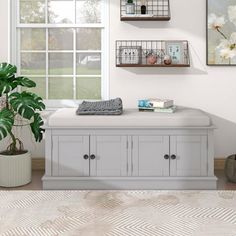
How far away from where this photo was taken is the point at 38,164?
4.32 metres

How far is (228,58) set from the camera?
4.19m

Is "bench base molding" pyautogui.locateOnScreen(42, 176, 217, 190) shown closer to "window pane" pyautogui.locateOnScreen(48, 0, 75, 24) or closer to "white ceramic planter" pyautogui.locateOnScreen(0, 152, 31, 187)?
"white ceramic planter" pyautogui.locateOnScreen(0, 152, 31, 187)

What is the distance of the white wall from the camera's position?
4.19m

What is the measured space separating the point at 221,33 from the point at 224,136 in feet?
3.55

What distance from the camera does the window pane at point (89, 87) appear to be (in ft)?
14.3

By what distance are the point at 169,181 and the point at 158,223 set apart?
817 millimetres

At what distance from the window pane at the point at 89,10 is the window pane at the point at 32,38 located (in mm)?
443

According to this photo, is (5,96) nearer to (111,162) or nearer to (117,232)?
(111,162)

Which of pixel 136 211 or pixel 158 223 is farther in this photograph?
pixel 136 211

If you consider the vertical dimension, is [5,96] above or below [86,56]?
below

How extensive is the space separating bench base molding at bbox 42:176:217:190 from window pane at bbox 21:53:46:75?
4.30 feet

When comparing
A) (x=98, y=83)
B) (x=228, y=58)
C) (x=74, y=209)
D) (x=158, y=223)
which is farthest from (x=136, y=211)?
(x=228, y=58)

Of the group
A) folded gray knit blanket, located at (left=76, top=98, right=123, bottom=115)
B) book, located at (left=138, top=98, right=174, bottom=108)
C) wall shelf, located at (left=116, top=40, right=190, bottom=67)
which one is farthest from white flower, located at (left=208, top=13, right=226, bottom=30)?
folded gray knit blanket, located at (left=76, top=98, right=123, bottom=115)

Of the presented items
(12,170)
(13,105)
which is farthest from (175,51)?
(12,170)
